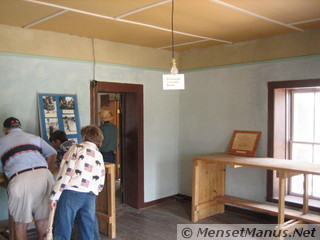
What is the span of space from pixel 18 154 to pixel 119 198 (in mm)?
3082

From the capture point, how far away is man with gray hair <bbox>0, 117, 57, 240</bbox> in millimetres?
3486

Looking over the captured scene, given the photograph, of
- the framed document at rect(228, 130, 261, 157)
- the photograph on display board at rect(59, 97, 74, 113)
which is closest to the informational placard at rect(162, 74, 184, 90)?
the photograph on display board at rect(59, 97, 74, 113)

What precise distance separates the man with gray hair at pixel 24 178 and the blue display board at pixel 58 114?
0.79 m

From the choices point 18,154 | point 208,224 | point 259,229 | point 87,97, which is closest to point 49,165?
point 18,154

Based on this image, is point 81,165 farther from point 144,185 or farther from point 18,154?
point 144,185

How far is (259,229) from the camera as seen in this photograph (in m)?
4.78

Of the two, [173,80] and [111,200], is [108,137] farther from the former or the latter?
[173,80]

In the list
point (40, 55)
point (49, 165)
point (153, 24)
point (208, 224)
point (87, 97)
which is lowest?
point (208, 224)

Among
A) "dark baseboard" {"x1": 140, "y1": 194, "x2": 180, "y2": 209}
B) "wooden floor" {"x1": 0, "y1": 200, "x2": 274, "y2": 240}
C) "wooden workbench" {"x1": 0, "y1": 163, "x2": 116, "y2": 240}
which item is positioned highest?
"wooden workbench" {"x1": 0, "y1": 163, "x2": 116, "y2": 240}

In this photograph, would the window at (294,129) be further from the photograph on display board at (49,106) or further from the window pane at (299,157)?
the photograph on display board at (49,106)

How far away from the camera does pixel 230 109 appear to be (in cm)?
553

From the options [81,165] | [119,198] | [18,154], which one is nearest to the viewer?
[81,165]

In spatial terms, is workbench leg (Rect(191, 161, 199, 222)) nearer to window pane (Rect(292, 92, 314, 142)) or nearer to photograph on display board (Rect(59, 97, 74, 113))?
window pane (Rect(292, 92, 314, 142))

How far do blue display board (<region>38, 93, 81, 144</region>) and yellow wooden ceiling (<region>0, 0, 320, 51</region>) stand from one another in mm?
894
